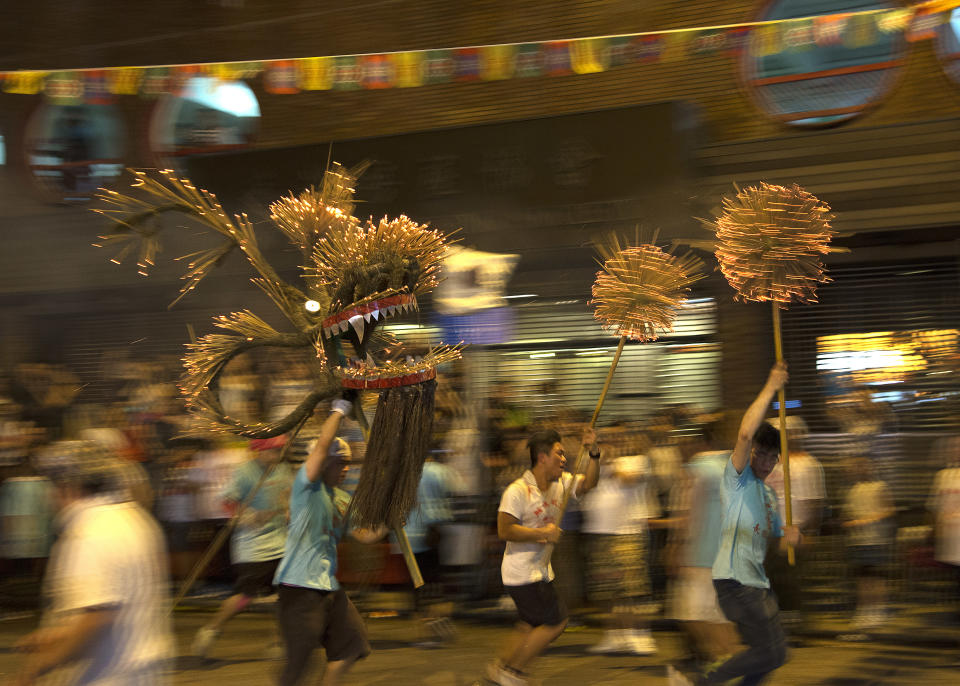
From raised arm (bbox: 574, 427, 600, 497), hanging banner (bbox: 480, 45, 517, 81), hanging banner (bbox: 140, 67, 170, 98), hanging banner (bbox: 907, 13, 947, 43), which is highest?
hanging banner (bbox: 480, 45, 517, 81)

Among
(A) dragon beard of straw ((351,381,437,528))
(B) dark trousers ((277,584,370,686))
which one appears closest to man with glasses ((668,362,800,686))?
(A) dragon beard of straw ((351,381,437,528))

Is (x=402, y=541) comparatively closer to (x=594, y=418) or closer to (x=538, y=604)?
(x=594, y=418)

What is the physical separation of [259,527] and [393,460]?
11.7ft

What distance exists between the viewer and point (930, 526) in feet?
29.8

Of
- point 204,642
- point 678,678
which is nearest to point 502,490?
point 204,642

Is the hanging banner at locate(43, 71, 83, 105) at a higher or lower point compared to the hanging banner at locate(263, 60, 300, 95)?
lower

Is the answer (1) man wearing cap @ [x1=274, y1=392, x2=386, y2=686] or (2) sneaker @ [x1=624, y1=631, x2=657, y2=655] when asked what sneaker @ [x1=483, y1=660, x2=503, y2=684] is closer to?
(1) man wearing cap @ [x1=274, y1=392, x2=386, y2=686]

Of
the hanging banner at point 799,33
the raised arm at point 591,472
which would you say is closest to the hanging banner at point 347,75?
the hanging banner at point 799,33

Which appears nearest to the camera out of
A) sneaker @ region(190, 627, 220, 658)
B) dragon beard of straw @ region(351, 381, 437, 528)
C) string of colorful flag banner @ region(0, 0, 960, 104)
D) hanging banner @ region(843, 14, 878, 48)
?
dragon beard of straw @ region(351, 381, 437, 528)

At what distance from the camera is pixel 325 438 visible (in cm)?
533

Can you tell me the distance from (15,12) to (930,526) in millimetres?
13464

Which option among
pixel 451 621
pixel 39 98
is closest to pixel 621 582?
pixel 451 621

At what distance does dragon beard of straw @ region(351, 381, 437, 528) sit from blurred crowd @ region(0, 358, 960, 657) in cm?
262

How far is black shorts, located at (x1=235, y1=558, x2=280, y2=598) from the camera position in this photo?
8.09 m
